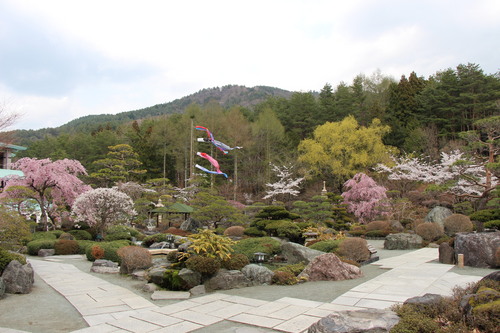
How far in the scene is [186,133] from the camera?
3706cm

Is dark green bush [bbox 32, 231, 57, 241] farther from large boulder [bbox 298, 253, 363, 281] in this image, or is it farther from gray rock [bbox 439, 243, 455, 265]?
gray rock [bbox 439, 243, 455, 265]

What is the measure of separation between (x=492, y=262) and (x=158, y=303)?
28.5 feet

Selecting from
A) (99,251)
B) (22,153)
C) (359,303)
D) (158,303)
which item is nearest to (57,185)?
(99,251)

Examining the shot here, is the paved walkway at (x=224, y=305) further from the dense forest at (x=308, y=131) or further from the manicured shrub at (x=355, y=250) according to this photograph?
the dense forest at (x=308, y=131)

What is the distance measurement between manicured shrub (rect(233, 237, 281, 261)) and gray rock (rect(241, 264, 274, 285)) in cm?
267

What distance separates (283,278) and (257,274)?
0.64 m

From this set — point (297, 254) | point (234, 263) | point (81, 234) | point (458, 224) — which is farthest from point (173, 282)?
point (458, 224)

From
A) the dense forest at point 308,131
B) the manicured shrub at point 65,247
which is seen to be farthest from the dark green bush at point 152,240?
the dense forest at point 308,131

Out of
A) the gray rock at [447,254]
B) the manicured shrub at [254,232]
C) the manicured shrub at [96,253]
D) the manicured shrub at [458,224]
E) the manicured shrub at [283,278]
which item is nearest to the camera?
the manicured shrub at [283,278]

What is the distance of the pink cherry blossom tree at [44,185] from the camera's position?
17875mm

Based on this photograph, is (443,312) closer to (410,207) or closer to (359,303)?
(359,303)

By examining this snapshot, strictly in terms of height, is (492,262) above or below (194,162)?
below

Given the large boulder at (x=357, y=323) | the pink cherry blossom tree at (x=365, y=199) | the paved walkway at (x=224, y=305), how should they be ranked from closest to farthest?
1. the large boulder at (x=357, y=323)
2. the paved walkway at (x=224, y=305)
3. the pink cherry blossom tree at (x=365, y=199)

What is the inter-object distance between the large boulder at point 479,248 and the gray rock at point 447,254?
18 cm
